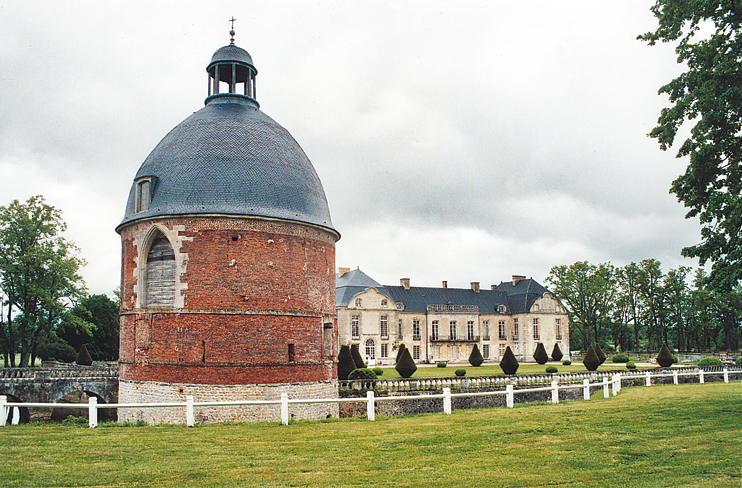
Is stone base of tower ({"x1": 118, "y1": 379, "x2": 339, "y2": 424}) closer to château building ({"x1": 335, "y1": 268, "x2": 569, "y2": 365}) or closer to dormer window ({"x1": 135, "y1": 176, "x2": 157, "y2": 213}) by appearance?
dormer window ({"x1": 135, "y1": 176, "x2": 157, "y2": 213})

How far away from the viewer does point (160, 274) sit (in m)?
19.8

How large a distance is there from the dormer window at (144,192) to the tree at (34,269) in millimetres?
20976

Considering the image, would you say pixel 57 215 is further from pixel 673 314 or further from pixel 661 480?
pixel 673 314

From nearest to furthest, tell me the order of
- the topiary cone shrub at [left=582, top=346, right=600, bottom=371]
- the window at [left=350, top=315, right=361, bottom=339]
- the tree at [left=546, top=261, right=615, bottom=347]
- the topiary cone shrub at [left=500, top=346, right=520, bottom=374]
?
the topiary cone shrub at [left=500, top=346, right=520, bottom=374] → the topiary cone shrub at [left=582, top=346, right=600, bottom=371] → the window at [left=350, top=315, right=361, bottom=339] → the tree at [left=546, top=261, right=615, bottom=347]

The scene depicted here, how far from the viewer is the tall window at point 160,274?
19.5m

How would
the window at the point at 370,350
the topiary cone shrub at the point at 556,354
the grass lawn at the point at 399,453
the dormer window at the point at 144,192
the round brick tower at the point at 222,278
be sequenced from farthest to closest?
the topiary cone shrub at the point at 556,354
the window at the point at 370,350
the dormer window at the point at 144,192
the round brick tower at the point at 222,278
the grass lawn at the point at 399,453

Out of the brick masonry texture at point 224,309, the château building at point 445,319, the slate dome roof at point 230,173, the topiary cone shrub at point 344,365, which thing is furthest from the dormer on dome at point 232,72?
the château building at point 445,319

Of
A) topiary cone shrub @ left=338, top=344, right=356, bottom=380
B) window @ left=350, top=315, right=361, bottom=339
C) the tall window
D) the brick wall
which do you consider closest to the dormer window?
the brick wall

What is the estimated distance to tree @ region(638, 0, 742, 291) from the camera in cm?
1244

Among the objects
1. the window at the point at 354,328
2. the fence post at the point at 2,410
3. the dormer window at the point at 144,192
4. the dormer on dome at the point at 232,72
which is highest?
the dormer on dome at the point at 232,72

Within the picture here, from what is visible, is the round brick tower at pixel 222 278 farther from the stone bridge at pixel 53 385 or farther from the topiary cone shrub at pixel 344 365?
the stone bridge at pixel 53 385

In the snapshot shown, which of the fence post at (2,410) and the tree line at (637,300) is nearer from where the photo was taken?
the fence post at (2,410)

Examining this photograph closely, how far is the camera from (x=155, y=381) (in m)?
19.2

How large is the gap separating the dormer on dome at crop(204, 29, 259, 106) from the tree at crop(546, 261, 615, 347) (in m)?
50.9
